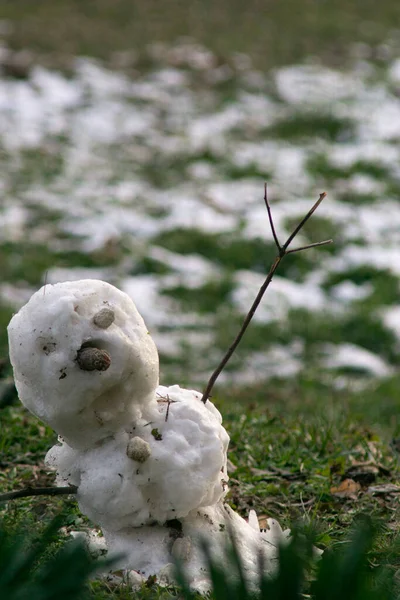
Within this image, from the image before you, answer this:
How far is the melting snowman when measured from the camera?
1.97 metres

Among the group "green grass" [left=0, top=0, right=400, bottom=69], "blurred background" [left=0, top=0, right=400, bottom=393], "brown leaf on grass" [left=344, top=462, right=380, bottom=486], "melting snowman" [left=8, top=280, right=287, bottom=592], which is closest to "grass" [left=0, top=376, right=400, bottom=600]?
"brown leaf on grass" [left=344, top=462, right=380, bottom=486]

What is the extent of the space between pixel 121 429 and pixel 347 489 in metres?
1.14

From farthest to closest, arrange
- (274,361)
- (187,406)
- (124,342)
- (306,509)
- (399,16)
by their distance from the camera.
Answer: (399,16) → (274,361) → (306,509) → (187,406) → (124,342)

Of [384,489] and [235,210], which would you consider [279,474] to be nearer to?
[384,489]

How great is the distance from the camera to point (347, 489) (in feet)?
9.50

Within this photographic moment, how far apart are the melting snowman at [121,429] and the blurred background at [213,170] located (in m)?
2.48

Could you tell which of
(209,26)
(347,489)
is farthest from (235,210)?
(209,26)

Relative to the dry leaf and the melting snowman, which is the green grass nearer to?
the dry leaf

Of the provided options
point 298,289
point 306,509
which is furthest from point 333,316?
point 306,509

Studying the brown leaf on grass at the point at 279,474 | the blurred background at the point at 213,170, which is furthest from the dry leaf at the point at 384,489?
the blurred background at the point at 213,170

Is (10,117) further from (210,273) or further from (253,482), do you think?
(253,482)

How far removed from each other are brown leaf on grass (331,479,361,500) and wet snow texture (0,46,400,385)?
5.96 feet

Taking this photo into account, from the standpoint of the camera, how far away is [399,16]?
1202 centimetres

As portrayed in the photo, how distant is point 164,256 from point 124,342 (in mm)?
4435
